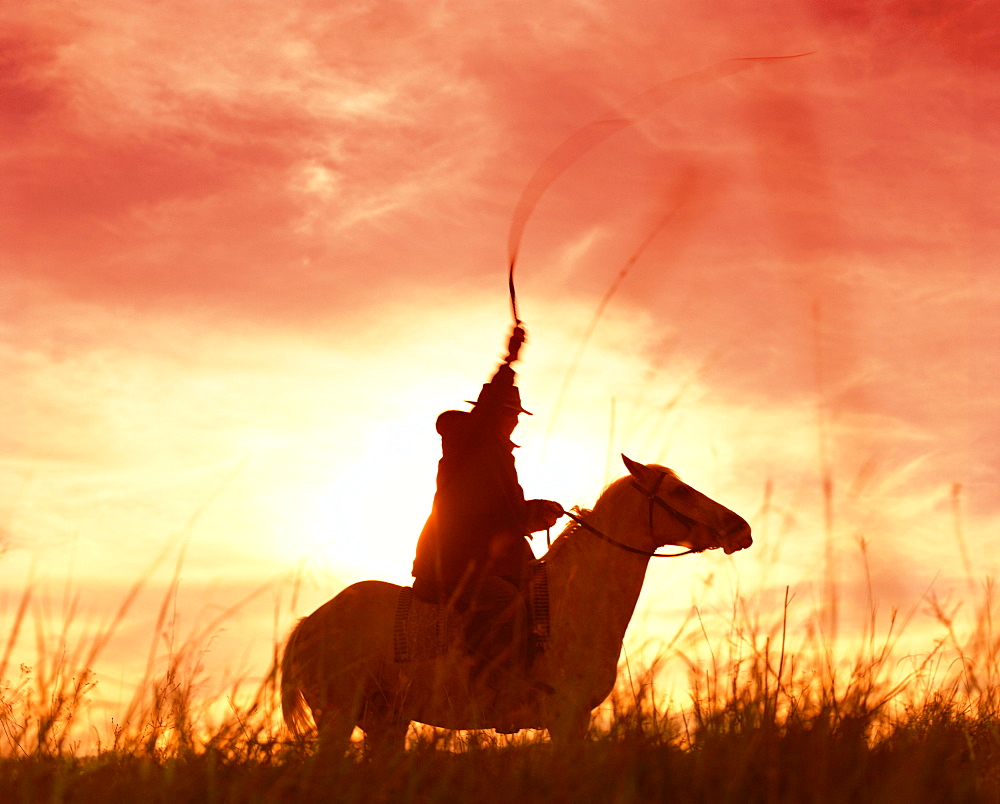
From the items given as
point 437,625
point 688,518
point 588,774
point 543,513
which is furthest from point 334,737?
point 688,518

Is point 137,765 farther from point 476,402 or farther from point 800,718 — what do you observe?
point 476,402

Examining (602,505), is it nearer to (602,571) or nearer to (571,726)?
(602,571)

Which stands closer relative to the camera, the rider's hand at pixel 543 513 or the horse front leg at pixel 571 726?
the horse front leg at pixel 571 726

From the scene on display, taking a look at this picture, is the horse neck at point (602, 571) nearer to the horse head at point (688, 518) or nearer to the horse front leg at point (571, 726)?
the horse head at point (688, 518)

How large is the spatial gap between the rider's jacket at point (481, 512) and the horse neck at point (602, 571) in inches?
10.7

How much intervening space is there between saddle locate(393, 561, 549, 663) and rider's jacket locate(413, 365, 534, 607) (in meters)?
0.10

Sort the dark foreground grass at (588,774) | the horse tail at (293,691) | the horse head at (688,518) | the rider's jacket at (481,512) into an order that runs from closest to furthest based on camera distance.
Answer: the dark foreground grass at (588,774) → the horse tail at (293,691) → the rider's jacket at (481,512) → the horse head at (688,518)

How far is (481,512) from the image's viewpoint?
6602mm

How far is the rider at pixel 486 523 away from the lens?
6457 millimetres

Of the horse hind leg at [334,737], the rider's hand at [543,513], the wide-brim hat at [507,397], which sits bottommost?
the horse hind leg at [334,737]

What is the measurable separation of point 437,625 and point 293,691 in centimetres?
136

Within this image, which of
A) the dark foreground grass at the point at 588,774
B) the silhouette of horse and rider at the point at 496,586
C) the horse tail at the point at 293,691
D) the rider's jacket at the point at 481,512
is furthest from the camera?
the rider's jacket at the point at 481,512

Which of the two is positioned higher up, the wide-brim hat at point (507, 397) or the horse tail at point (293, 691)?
the wide-brim hat at point (507, 397)

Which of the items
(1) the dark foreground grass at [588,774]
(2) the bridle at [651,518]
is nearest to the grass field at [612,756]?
(1) the dark foreground grass at [588,774]
